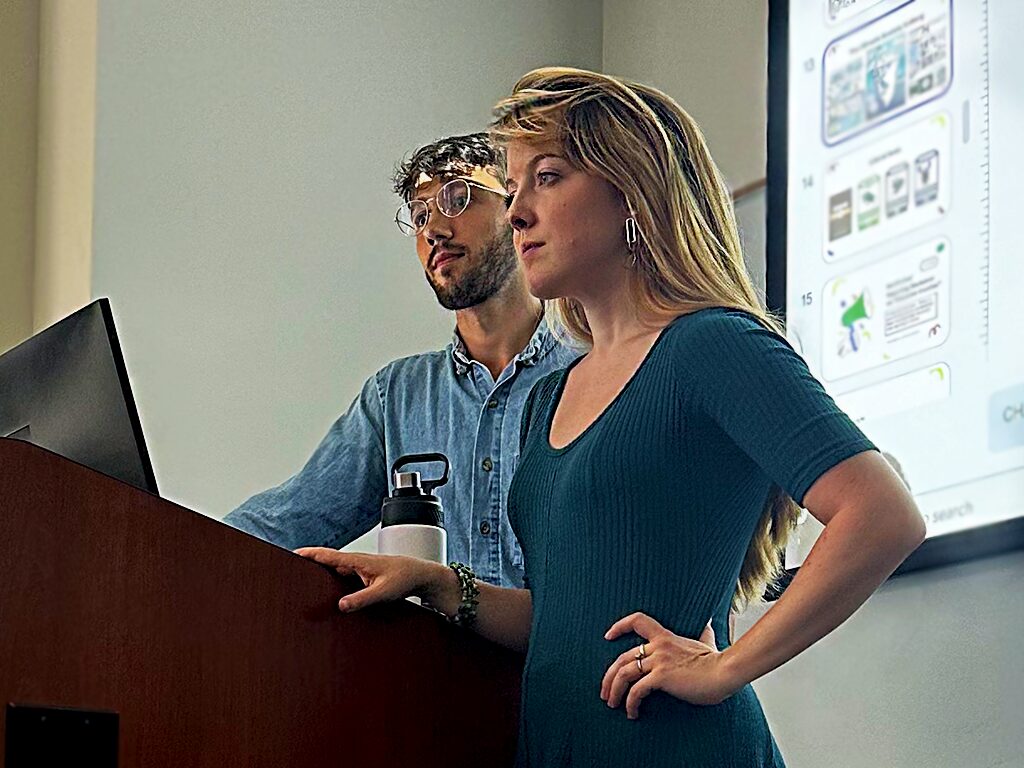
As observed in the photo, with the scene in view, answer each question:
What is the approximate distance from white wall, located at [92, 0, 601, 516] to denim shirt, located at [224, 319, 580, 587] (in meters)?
0.81

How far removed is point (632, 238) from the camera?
1.45 m

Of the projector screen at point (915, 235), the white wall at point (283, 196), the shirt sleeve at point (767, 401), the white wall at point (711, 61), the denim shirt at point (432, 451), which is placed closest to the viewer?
the shirt sleeve at point (767, 401)

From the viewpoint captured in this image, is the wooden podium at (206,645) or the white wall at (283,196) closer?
the wooden podium at (206,645)

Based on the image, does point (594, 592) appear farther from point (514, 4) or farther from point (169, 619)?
point (514, 4)

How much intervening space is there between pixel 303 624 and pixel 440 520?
1.03 feet

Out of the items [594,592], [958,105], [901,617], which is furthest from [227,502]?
[594,592]

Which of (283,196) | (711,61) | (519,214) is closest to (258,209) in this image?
(283,196)

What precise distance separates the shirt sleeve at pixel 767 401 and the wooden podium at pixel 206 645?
11.8 inches

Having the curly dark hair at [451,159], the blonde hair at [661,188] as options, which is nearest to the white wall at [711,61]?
the curly dark hair at [451,159]

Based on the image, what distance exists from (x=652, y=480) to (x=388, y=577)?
0.23 metres

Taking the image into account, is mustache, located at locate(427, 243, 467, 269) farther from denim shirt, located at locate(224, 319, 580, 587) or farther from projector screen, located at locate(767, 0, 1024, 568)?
projector screen, located at locate(767, 0, 1024, 568)

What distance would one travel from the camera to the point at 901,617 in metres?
2.50

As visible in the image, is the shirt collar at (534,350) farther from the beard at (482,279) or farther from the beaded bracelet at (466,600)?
the beaded bracelet at (466,600)

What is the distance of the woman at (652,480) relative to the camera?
4.07 feet
